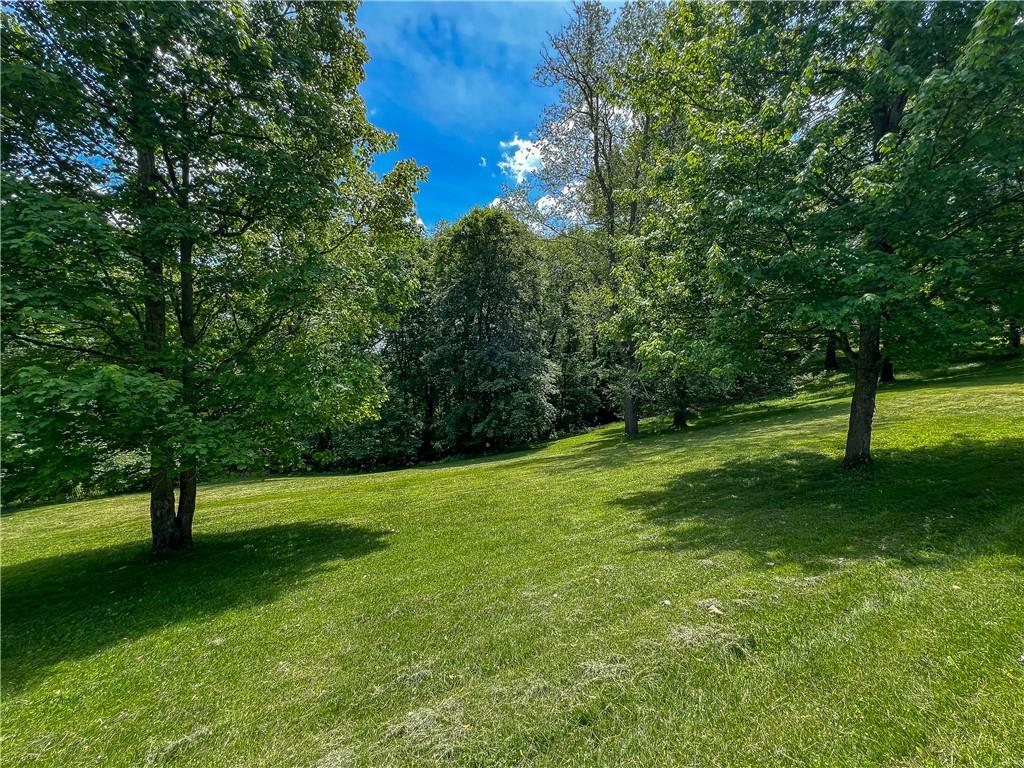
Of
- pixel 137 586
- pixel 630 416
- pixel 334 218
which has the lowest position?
pixel 137 586

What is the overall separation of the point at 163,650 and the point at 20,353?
16.7 feet

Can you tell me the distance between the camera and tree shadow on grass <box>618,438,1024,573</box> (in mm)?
4820

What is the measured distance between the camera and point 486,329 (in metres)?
29.8

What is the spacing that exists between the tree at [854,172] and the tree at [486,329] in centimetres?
1920

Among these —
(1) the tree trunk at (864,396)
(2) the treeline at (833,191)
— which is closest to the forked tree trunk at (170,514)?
(2) the treeline at (833,191)

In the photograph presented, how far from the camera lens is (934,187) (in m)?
5.45

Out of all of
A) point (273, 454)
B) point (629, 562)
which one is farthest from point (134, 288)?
point (629, 562)

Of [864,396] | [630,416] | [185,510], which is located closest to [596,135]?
[630,416]

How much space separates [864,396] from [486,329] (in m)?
23.8

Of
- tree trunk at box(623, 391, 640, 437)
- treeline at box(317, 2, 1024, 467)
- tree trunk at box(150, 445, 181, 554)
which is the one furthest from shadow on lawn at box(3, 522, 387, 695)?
tree trunk at box(623, 391, 640, 437)

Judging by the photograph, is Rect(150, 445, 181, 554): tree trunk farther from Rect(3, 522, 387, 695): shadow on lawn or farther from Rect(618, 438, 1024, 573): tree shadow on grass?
Rect(618, 438, 1024, 573): tree shadow on grass

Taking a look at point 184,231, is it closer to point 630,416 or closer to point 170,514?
point 170,514

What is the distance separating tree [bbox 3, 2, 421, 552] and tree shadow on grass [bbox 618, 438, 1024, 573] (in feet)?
21.4

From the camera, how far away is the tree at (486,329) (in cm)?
2725
